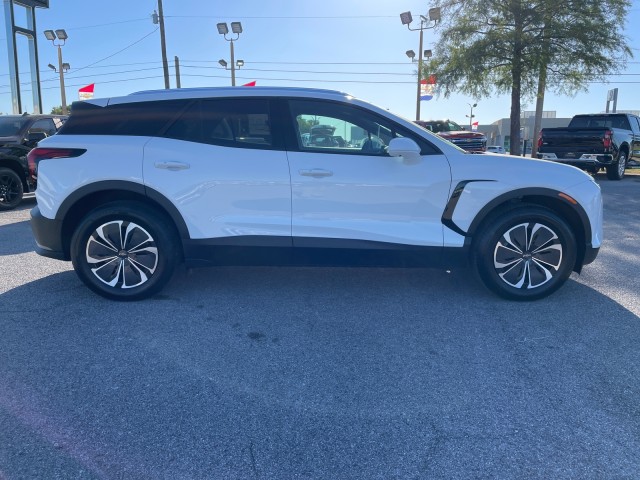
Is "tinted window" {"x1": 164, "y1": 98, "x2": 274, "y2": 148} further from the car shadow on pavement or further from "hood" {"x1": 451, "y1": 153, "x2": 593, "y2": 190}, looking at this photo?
"hood" {"x1": 451, "y1": 153, "x2": 593, "y2": 190}

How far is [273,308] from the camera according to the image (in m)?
4.27

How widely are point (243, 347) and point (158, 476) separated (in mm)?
1333

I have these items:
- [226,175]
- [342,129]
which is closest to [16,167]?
[226,175]

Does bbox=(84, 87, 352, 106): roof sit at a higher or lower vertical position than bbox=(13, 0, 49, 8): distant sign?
lower

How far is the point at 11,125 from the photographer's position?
1004 centimetres

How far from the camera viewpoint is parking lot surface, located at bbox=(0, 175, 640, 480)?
2350mm

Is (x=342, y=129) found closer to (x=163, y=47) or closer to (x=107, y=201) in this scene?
(x=107, y=201)

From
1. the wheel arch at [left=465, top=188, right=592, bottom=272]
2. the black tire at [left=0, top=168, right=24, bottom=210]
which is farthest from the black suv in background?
the wheel arch at [left=465, top=188, right=592, bottom=272]

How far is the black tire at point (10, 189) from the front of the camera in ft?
31.3

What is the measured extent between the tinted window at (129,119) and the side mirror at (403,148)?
185 cm

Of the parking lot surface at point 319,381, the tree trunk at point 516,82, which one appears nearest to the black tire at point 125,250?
the parking lot surface at point 319,381

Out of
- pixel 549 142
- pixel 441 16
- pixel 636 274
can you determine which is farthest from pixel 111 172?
pixel 441 16

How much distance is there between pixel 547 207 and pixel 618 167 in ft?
42.5

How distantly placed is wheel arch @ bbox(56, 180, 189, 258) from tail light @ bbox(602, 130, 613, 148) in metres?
13.7
